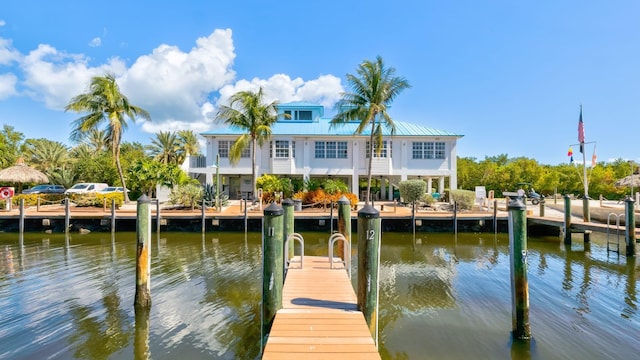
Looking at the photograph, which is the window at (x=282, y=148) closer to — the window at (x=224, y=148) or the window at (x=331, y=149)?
the window at (x=331, y=149)

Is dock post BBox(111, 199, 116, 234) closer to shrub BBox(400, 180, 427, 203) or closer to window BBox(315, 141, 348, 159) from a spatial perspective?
window BBox(315, 141, 348, 159)

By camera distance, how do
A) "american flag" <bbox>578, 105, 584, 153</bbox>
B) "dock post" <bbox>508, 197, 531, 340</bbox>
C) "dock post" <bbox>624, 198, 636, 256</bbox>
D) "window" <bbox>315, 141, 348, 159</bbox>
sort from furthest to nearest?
"window" <bbox>315, 141, 348, 159</bbox> → "american flag" <bbox>578, 105, 584, 153</bbox> → "dock post" <bbox>624, 198, 636, 256</bbox> → "dock post" <bbox>508, 197, 531, 340</bbox>

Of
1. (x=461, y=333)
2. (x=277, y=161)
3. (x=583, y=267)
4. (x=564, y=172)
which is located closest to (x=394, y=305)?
(x=461, y=333)

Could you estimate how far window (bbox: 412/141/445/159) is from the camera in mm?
27000

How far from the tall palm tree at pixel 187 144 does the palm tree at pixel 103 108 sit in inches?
694

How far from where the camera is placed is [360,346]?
393 centimetres

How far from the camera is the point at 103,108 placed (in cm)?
2564

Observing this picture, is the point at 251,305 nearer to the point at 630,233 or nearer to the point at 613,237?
the point at 630,233

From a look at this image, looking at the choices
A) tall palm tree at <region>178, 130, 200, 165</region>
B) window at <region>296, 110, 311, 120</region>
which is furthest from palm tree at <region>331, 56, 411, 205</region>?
tall palm tree at <region>178, 130, 200, 165</region>

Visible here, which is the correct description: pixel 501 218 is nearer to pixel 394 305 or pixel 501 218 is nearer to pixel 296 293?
pixel 394 305

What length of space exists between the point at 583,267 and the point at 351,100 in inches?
624

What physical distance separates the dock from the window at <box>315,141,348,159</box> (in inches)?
820

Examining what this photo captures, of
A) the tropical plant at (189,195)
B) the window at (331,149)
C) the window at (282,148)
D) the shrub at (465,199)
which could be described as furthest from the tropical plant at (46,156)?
the shrub at (465,199)

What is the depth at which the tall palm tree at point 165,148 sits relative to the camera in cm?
4224
